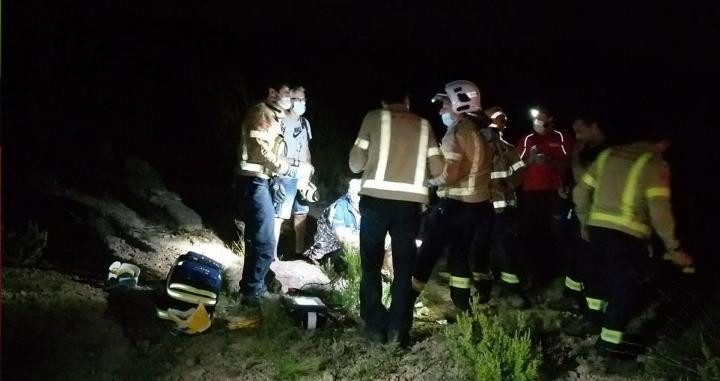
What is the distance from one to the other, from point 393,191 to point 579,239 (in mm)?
2622

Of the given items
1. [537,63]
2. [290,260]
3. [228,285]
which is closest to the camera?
[228,285]

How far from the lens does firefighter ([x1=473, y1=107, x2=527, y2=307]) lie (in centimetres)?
588

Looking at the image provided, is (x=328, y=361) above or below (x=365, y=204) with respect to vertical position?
below

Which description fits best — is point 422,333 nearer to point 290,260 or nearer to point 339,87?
point 290,260

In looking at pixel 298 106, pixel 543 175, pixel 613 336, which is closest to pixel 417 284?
pixel 613 336

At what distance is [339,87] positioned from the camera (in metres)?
18.6

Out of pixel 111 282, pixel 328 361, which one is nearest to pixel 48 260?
pixel 111 282

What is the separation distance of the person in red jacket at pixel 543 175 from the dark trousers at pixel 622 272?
2.23 meters

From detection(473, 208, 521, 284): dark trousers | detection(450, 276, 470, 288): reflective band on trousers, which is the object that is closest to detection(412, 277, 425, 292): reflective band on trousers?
detection(450, 276, 470, 288): reflective band on trousers

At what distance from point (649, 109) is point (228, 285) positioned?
421 centimetres

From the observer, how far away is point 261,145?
5.31 meters

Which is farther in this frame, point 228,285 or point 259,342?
point 228,285

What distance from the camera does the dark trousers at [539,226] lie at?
683 centimetres

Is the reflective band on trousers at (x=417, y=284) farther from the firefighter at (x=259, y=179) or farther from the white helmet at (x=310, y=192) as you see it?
the white helmet at (x=310, y=192)
